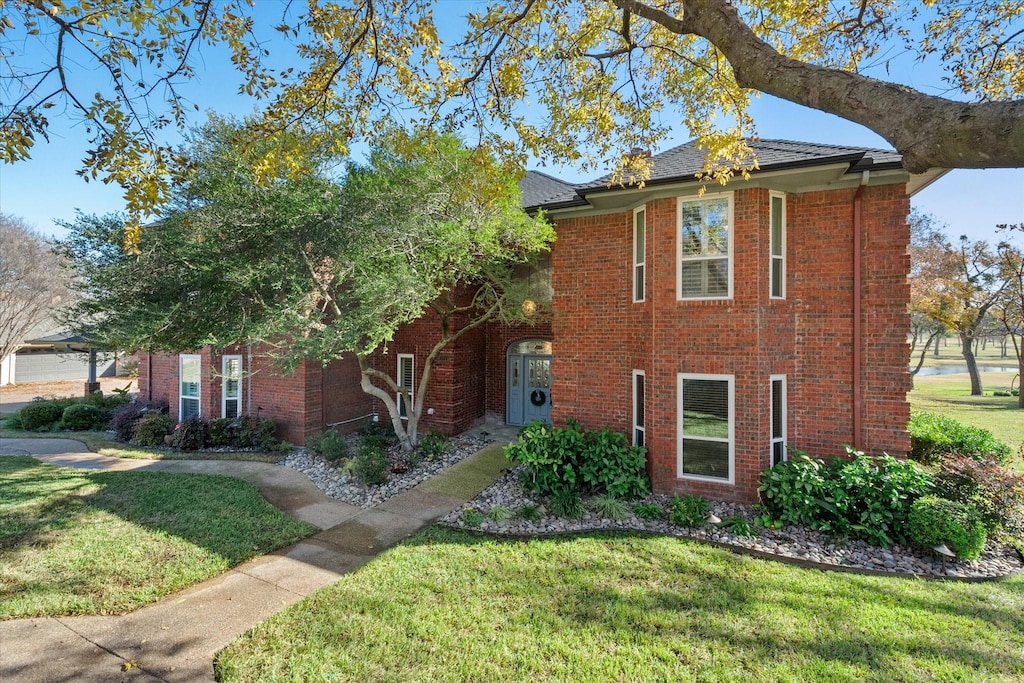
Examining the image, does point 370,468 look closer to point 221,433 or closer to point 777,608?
point 221,433

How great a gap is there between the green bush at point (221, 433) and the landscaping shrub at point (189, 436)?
0.51ft

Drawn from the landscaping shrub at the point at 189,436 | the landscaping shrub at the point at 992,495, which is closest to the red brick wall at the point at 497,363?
the landscaping shrub at the point at 189,436

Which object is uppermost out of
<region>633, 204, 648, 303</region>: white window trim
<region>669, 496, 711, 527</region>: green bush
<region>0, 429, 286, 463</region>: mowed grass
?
<region>633, 204, 648, 303</region>: white window trim

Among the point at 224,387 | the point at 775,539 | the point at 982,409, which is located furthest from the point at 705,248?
the point at 982,409

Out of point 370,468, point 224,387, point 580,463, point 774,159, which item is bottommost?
point 370,468

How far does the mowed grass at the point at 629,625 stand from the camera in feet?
11.8

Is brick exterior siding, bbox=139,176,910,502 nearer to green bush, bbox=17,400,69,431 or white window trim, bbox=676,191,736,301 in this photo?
white window trim, bbox=676,191,736,301

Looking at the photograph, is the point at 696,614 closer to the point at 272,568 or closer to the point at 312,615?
the point at 312,615

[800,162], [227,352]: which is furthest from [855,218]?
[227,352]

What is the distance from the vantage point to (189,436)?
11242 millimetres

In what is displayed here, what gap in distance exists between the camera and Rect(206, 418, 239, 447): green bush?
11.4 m

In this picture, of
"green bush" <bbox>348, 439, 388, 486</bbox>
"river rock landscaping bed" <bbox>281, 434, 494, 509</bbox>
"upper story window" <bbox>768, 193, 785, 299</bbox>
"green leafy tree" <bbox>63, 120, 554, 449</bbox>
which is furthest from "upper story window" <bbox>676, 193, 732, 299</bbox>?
"green bush" <bbox>348, 439, 388, 486</bbox>

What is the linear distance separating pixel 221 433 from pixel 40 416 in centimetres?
831

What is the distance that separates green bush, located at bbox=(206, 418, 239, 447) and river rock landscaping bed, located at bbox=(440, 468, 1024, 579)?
7.72 metres
